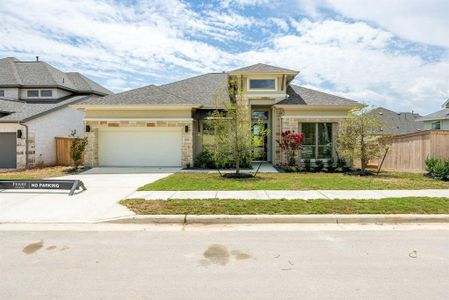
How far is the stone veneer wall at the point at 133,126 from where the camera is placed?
16.2m

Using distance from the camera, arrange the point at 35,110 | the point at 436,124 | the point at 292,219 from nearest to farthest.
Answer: the point at 292,219 → the point at 35,110 → the point at 436,124

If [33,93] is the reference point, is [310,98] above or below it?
below

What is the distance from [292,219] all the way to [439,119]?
34.7 m

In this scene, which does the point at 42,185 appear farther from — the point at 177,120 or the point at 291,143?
the point at 291,143

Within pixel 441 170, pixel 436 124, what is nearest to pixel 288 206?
pixel 441 170

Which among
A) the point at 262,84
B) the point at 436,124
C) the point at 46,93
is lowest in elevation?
the point at 436,124

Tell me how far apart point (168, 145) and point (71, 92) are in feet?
49.3

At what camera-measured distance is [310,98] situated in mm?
16984

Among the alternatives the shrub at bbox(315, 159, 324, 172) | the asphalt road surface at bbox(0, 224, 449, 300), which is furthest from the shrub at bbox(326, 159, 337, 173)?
the asphalt road surface at bbox(0, 224, 449, 300)

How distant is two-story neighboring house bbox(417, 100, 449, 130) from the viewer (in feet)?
105

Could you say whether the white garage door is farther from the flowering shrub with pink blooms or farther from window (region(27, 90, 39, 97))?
window (region(27, 90, 39, 97))

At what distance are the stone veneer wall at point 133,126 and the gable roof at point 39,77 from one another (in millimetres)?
11017

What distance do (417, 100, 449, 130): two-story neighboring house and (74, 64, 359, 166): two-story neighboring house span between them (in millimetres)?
22724

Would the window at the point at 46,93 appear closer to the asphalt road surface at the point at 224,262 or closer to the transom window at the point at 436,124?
the asphalt road surface at the point at 224,262
